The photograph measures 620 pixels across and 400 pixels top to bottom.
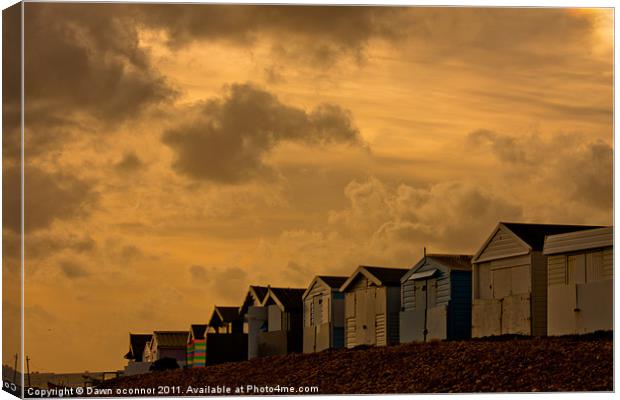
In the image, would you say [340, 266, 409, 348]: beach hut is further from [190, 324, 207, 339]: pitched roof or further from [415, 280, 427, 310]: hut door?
[190, 324, 207, 339]: pitched roof

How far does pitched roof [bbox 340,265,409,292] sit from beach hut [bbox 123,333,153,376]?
597cm

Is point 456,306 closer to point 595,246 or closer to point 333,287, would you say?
point 333,287

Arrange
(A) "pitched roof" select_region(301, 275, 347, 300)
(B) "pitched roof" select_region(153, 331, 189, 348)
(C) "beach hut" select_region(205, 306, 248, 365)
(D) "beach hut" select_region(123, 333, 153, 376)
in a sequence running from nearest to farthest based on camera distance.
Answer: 1. (D) "beach hut" select_region(123, 333, 153, 376)
2. (B) "pitched roof" select_region(153, 331, 189, 348)
3. (A) "pitched roof" select_region(301, 275, 347, 300)
4. (C) "beach hut" select_region(205, 306, 248, 365)

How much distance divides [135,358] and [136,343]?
741mm

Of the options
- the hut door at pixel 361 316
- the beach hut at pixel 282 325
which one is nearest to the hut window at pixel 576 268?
the beach hut at pixel 282 325

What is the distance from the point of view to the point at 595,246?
97.6 ft

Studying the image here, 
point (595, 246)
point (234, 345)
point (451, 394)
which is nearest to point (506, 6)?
point (595, 246)

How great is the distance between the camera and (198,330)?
31.1m

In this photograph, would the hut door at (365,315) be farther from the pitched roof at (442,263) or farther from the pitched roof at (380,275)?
the pitched roof at (442,263)

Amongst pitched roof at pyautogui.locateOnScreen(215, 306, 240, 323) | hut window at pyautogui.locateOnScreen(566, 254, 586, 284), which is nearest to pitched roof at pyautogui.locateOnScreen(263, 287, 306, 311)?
pitched roof at pyautogui.locateOnScreen(215, 306, 240, 323)

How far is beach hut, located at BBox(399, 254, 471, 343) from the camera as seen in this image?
34188 millimetres

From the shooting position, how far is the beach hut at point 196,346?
30844mm

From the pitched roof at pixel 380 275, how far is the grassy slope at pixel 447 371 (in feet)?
8.69

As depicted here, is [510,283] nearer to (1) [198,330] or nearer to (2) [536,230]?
(2) [536,230]
